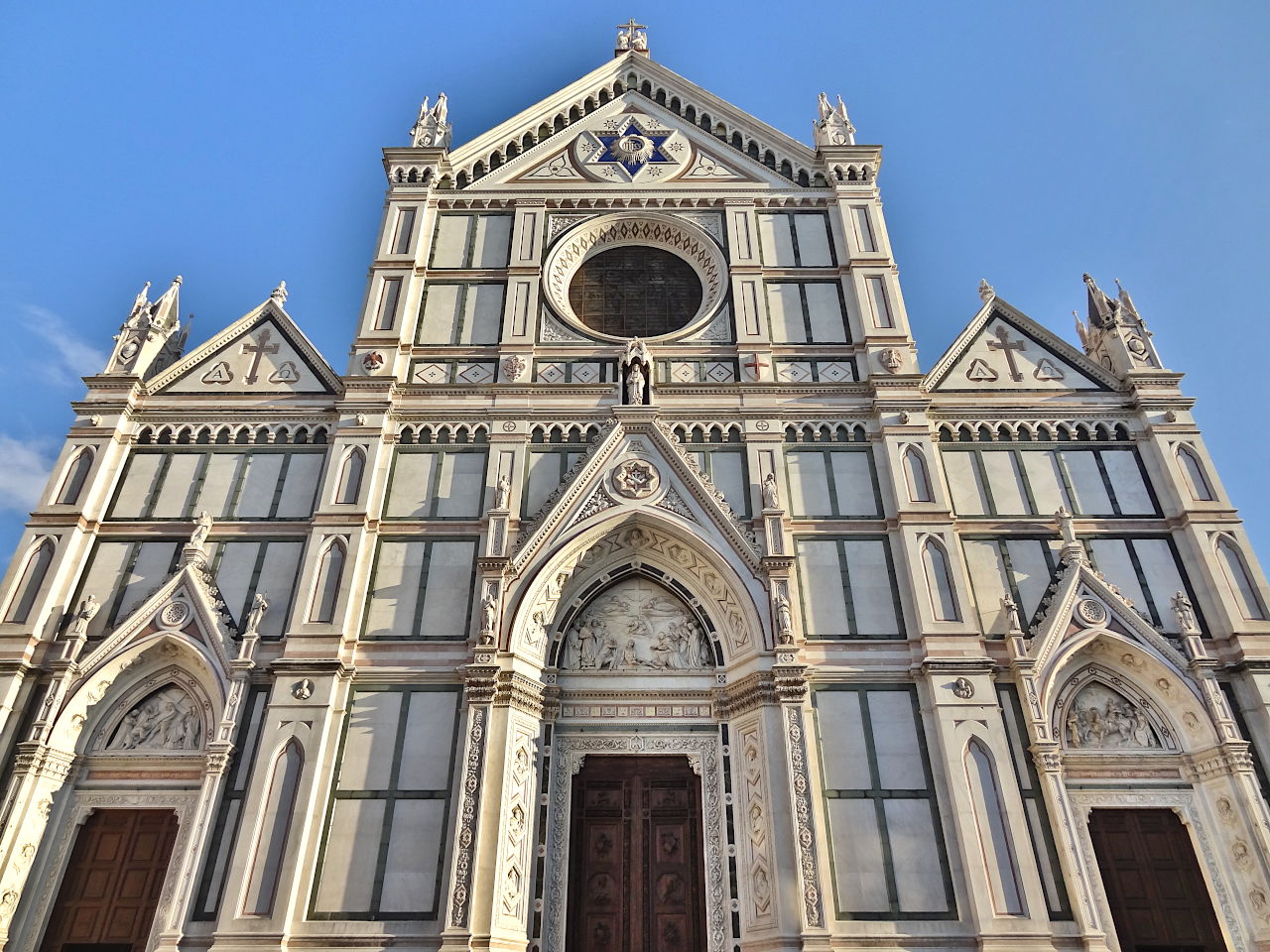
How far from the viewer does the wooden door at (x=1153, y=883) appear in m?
12.6

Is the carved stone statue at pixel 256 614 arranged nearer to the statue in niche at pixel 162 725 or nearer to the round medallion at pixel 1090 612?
the statue in niche at pixel 162 725

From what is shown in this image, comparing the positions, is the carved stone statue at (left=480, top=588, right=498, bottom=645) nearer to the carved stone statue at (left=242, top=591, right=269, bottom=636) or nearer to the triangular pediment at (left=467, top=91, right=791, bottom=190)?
the carved stone statue at (left=242, top=591, right=269, bottom=636)

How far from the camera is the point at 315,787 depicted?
43.1 feet

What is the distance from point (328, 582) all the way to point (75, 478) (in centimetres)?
527

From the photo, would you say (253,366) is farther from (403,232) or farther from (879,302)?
(879,302)

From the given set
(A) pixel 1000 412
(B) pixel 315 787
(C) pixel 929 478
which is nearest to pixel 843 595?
(C) pixel 929 478

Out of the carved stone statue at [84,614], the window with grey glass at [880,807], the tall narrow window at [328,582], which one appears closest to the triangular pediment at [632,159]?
the tall narrow window at [328,582]

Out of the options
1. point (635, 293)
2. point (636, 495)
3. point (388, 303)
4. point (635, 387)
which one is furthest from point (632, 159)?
point (636, 495)

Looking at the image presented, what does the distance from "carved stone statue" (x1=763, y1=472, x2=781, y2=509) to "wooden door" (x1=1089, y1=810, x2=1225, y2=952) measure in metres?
6.62

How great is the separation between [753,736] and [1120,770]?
555 cm

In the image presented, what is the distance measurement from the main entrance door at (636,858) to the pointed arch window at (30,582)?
365 inches

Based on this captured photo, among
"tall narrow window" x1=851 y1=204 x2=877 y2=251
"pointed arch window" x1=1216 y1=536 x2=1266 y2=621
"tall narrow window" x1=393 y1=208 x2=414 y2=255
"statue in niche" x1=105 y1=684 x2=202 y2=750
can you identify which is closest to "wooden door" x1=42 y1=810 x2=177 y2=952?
"statue in niche" x1=105 y1=684 x2=202 y2=750

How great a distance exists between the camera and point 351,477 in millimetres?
16188

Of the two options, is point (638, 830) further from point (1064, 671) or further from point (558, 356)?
point (558, 356)
